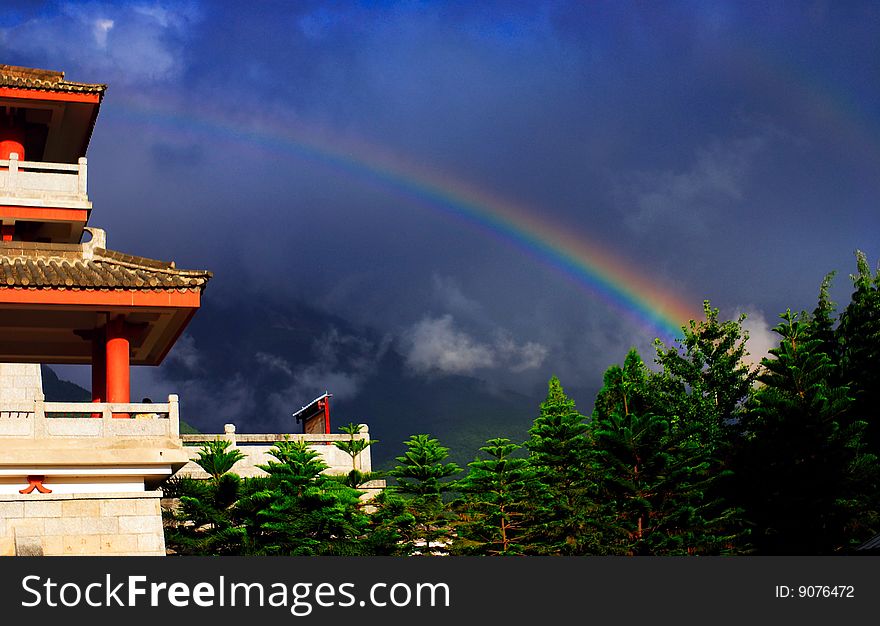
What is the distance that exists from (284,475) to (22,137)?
30.0ft

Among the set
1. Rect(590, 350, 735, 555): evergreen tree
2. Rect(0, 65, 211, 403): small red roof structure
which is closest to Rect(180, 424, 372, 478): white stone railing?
Rect(0, 65, 211, 403): small red roof structure

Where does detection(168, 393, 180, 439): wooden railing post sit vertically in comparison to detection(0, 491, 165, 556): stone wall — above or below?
above

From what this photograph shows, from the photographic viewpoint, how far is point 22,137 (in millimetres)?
21891

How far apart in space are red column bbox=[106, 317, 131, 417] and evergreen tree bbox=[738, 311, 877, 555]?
19.5m

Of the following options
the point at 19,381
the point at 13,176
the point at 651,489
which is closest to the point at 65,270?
the point at 13,176

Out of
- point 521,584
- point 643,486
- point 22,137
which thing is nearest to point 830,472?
point 643,486

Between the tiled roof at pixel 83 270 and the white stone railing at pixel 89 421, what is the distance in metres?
2.22

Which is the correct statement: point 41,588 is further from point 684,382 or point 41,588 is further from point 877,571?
point 684,382

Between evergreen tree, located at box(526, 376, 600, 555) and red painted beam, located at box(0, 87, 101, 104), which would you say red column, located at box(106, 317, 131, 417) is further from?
evergreen tree, located at box(526, 376, 600, 555)

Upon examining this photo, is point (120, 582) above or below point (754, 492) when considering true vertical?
below

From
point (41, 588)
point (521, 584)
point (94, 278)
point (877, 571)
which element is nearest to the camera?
point (41, 588)

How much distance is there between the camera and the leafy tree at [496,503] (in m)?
24.8

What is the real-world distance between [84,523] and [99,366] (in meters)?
4.67

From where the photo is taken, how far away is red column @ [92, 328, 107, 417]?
20028mm
